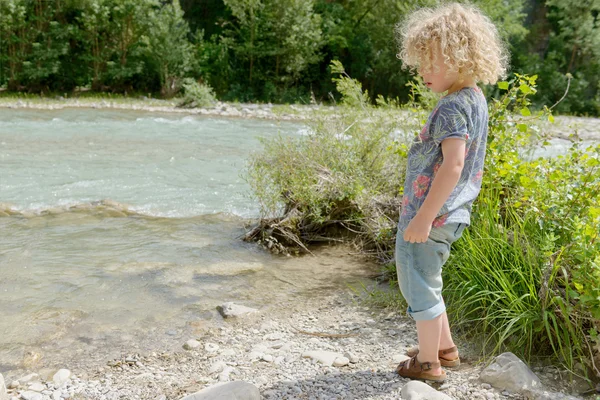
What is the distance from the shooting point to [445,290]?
3312 mm

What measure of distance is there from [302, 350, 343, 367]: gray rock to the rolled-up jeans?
59cm

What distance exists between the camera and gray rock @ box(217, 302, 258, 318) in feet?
12.0

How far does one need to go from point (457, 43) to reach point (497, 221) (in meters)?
1.37

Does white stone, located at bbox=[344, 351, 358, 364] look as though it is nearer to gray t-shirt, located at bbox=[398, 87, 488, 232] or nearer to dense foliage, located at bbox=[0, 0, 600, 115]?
gray t-shirt, located at bbox=[398, 87, 488, 232]

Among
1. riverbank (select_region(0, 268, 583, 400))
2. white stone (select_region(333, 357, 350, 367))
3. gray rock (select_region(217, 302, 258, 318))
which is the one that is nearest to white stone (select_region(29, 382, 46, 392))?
riverbank (select_region(0, 268, 583, 400))

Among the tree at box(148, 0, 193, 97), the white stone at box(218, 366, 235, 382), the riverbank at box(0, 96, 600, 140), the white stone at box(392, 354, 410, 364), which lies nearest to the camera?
the white stone at box(218, 366, 235, 382)

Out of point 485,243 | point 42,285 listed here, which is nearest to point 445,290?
point 485,243

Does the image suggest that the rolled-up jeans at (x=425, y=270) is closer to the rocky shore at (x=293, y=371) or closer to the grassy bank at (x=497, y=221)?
the rocky shore at (x=293, y=371)

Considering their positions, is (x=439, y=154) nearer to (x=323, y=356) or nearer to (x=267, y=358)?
(x=323, y=356)

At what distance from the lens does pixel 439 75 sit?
2375 mm

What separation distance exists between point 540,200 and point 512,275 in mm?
455

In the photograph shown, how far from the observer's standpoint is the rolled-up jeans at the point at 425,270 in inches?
96.1

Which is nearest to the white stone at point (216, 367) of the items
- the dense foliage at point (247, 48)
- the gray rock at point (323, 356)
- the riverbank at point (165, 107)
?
the gray rock at point (323, 356)

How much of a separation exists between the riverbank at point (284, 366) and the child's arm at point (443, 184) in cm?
80
